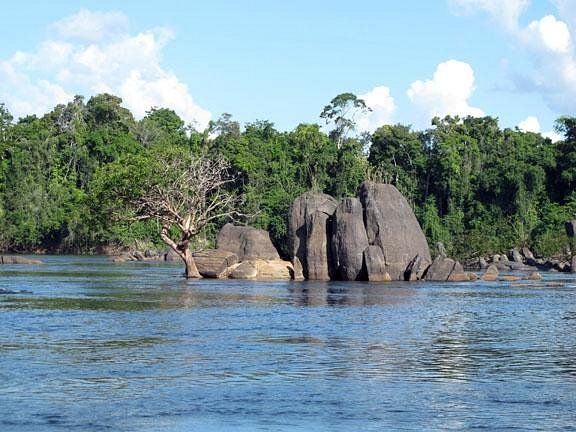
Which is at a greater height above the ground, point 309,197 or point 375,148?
point 375,148

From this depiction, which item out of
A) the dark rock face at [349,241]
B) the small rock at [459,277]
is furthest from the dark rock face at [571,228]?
the dark rock face at [349,241]

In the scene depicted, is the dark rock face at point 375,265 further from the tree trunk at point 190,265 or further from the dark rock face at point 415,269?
the tree trunk at point 190,265

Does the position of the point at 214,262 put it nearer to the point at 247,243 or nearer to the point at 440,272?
the point at 247,243

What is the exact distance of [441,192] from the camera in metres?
116

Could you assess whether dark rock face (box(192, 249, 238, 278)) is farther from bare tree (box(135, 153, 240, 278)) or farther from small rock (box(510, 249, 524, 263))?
small rock (box(510, 249, 524, 263))

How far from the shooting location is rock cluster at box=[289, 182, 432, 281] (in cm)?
6041

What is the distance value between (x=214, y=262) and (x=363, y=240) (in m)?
9.01

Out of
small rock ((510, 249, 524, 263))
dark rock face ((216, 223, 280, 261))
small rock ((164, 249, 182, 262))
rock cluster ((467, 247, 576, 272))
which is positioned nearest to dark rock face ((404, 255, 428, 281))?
dark rock face ((216, 223, 280, 261))

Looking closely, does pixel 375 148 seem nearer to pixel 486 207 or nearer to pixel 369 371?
pixel 486 207

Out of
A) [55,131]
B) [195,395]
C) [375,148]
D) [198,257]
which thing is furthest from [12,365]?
[55,131]

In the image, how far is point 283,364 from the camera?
2397 centimetres

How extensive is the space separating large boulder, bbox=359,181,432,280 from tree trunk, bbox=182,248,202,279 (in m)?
10.6

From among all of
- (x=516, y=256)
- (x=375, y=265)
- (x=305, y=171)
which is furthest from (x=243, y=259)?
(x=305, y=171)

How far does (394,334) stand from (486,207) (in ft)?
265
